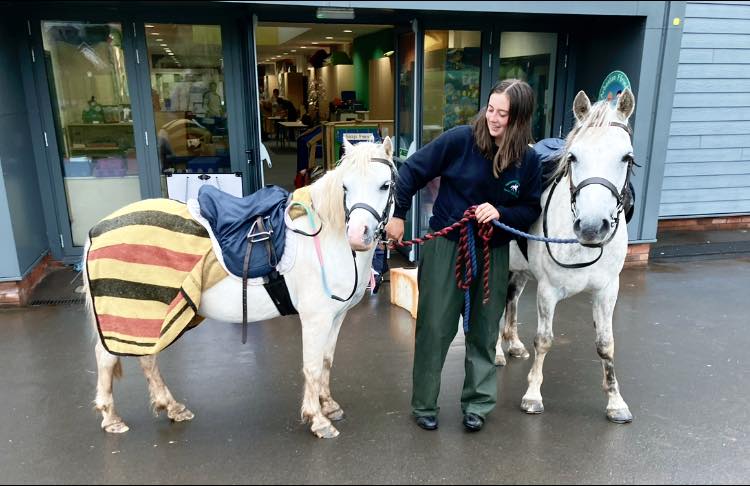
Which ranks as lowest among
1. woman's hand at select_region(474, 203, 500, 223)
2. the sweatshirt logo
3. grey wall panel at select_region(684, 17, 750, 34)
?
woman's hand at select_region(474, 203, 500, 223)

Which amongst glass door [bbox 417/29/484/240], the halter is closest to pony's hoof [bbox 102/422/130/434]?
the halter

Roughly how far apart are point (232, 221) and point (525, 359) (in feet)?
7.57

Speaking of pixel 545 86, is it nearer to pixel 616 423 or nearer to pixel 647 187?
pixel 647 187

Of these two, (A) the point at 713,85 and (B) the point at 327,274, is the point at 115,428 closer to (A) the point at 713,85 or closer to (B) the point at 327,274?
(B) the point at 327,274

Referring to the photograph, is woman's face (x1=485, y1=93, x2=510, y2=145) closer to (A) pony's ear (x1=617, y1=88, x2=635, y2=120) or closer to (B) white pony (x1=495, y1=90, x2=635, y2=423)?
(B) white pony (x1=495, y1=90, x2=635, y2=423)

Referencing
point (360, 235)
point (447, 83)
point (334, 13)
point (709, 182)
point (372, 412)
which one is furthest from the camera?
point (709, 182)

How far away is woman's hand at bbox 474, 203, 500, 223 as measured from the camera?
101 inches

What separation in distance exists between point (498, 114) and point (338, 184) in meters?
0.83

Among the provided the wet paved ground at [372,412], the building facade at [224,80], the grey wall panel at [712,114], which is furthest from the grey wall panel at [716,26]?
the wet paved ground at [372,412]

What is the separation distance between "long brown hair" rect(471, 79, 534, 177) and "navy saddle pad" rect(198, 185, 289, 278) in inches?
42.1

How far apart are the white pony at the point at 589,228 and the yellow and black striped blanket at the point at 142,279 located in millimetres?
1825

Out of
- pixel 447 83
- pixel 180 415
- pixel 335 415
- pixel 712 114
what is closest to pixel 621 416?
pixel 335 415

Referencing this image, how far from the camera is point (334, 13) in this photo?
468cm

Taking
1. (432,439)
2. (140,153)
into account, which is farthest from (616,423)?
(140,153)
